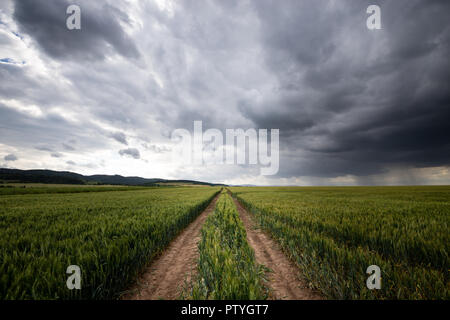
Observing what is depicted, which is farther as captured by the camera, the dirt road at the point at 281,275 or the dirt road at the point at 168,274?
the dirt road at the point at 168,274

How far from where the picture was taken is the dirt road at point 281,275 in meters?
3.20

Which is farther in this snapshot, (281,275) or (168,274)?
(168,274)

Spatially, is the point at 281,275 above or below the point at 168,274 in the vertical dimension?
above

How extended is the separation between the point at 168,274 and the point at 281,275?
2.96 metres

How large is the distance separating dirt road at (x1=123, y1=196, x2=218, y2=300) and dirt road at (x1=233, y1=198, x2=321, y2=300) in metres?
2.05

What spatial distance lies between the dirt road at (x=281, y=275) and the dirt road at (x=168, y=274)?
6.73 feet

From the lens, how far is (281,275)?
3.88m

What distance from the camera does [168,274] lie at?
4.11 m

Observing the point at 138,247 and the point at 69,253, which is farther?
the point at 138,247

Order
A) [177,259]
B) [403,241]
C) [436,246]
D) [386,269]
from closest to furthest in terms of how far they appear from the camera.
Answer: [386,269]
[436,246]
[403,241]
[177,259]

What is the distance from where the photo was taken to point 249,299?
7.39 ft
